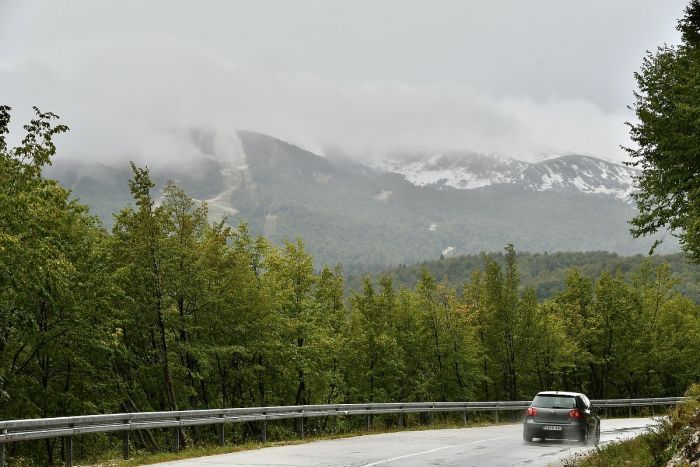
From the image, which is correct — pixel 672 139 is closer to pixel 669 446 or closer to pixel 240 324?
pixel 669 446

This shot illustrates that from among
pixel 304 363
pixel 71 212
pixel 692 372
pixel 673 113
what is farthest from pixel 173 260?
pixel 692 372

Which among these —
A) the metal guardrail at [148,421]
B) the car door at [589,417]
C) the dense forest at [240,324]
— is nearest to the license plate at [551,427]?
the car door at [589,417]

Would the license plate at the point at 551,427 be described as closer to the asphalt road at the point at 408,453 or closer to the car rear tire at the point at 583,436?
the asphalt road at the point at 408,453

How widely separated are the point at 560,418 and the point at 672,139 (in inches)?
346

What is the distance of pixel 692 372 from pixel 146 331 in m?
51.2

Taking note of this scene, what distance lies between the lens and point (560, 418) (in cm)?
1988

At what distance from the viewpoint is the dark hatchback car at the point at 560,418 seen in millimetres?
19766

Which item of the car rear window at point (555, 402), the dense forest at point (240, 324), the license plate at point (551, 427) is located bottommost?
the license plate at point (551, 427)

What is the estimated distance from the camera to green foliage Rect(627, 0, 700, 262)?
20.8 meters

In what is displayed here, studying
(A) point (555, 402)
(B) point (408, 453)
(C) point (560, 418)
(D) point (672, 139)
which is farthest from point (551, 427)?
(D) point (672, 139)

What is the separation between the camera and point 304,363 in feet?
114

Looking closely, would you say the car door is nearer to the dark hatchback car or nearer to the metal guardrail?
the dark hatchback car

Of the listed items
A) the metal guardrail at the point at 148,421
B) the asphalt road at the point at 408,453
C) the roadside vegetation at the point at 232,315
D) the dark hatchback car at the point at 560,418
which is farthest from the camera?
the dark hatchback car at the point at 560,418

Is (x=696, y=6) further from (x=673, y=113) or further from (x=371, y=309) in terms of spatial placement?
(x=371, y=309)
